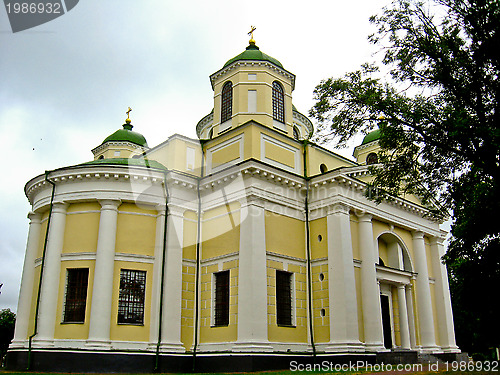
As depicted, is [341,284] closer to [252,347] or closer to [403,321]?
[252,347]

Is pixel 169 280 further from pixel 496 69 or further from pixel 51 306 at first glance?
pixel 496 69

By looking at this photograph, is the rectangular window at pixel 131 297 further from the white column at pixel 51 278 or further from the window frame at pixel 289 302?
the window frame at pixel 289 302

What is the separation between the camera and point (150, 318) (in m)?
18.6

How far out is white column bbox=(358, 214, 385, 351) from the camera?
19.5 m

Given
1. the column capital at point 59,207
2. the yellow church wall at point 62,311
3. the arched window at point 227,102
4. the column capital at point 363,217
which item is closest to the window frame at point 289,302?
the column capital at point 363,217

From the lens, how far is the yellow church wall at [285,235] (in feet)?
63.3

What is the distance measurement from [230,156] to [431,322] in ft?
42.4

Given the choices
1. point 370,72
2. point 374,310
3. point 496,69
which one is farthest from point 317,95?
point 374,310

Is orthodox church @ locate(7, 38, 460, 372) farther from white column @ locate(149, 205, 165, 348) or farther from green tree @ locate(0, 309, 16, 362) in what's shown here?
green tree @ locate(0, 309, 16, 362)

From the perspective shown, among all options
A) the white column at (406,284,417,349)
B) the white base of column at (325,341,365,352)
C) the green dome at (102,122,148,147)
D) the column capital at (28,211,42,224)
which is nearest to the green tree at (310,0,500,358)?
the white base of column at (325,341,365,352)

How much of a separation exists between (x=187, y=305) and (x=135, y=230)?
3.66 meters

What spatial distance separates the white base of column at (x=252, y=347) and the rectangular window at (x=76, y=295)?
5952 mm

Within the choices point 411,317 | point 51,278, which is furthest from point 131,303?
point 411,317

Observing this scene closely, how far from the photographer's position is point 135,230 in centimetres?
1936
